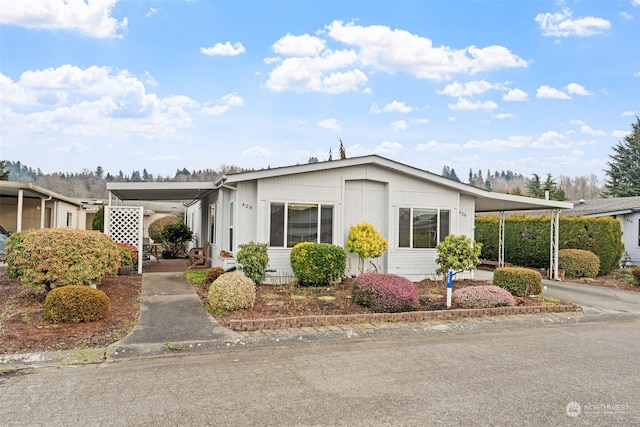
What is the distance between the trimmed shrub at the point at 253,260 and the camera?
10.4m

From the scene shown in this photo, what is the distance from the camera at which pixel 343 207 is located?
1197cm

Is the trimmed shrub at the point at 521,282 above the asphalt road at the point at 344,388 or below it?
above

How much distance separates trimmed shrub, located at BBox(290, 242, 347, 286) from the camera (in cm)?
1057

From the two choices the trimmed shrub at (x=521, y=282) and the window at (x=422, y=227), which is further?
the window at (x=422, y=227)

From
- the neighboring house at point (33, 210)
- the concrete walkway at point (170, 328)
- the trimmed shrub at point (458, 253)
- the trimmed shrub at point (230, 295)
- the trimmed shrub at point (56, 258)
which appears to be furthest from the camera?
the neighboring house at point (33, 210)

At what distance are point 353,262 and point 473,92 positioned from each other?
12.2 meters

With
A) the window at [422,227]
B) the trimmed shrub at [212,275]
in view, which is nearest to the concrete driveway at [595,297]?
the window at [422,227]

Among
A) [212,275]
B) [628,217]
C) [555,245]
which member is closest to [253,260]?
[212,275]

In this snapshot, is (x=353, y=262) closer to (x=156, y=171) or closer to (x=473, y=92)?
(x=473, y=92)

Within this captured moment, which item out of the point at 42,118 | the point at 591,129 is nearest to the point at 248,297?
the point at 42,118

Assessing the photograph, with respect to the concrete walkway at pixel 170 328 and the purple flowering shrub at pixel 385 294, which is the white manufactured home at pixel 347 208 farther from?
the purple flowering shrub at pixel 385 294

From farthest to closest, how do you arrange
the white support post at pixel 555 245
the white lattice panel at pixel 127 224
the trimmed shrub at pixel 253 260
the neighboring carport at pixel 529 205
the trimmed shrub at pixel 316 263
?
the white support post at pixel 555 245, the neighboring carport at pixel 529 205, the white lattice panel at pixel 127 224, the trimmed shrub at pixel 316 263, the trimmed shrub at pixel 253 260

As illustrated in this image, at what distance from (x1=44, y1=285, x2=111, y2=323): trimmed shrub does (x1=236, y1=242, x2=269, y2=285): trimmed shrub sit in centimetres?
391

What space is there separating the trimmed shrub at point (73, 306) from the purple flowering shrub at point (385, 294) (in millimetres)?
4531
